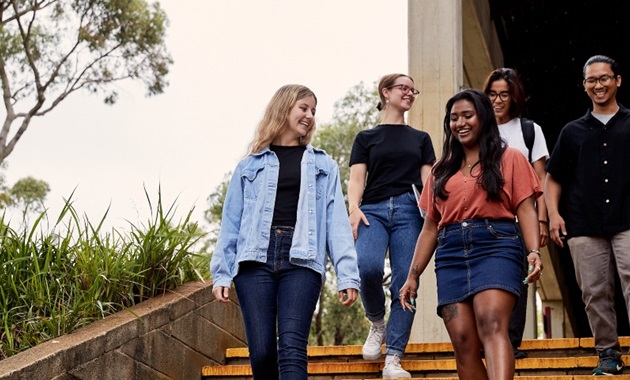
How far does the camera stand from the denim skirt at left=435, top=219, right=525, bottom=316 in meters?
4.32

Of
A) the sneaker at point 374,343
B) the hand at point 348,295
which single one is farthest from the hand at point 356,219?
the hand at point 348,295

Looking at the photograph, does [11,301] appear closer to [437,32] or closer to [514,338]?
[514,338]

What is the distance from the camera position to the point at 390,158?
6.30 metres

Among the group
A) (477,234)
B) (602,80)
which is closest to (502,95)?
(602,80)

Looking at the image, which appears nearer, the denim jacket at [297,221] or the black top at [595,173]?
the denim jacket at [297,221]

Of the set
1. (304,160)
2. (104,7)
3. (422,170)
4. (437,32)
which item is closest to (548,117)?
(104,7)

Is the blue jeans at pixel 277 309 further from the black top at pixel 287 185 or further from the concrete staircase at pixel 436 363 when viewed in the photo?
the concrete staircase at pixel 436 363

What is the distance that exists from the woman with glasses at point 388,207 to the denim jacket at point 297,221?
1250mm

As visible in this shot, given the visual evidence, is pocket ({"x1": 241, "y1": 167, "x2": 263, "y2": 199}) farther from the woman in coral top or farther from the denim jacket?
the woman in coral top

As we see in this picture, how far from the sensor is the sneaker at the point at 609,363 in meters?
5.73

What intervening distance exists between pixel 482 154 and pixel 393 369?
184 centimetres

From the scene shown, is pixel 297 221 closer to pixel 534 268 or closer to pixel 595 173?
pixel 534 268

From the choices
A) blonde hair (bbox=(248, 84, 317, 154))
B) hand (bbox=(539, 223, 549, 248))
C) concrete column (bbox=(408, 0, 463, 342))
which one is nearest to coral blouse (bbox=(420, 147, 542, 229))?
blonde hair (bbox=(248, 84, 317, 154))

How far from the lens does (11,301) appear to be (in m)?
5.96
